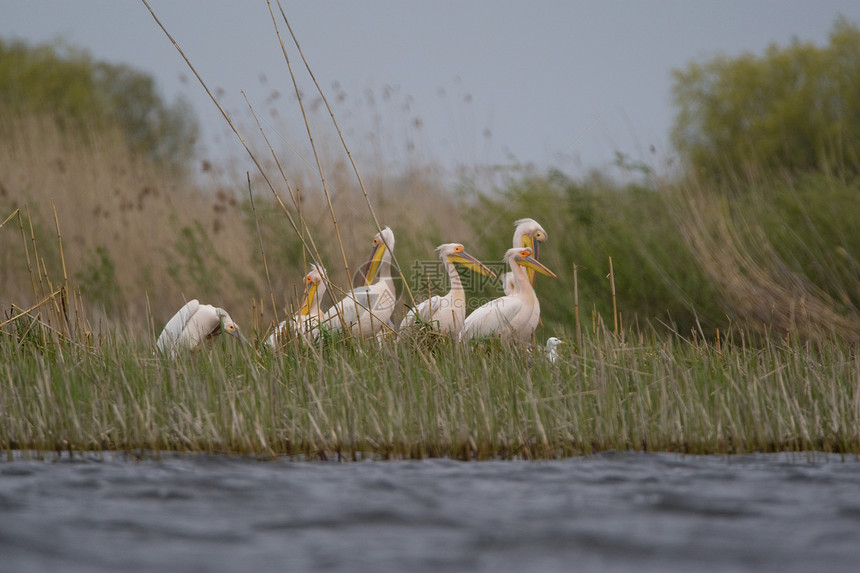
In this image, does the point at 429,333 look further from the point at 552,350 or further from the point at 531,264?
the point at 531,264

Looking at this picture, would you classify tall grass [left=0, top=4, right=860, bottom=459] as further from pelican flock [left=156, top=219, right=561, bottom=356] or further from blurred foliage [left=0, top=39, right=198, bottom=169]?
blurred foliage [left=0, top=39, right=198, bottom=169]

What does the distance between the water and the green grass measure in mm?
143

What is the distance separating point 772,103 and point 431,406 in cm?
1812

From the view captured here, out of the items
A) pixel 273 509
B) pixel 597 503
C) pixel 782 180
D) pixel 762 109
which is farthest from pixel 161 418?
pixel 762 109

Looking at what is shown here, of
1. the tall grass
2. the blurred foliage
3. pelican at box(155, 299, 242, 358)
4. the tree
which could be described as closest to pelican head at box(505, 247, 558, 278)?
the tall grass

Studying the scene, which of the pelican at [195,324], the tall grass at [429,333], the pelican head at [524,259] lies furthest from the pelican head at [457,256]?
the pelican at [195,324]

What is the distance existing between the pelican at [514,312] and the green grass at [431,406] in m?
0.83

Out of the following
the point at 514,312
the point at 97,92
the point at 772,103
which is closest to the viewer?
the point at 514,312

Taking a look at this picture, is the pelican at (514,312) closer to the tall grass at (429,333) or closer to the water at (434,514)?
the tall grass at (429,333)

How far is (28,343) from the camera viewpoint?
17.4ft

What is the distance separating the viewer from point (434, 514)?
9.97ft

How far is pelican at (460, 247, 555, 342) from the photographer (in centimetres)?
557

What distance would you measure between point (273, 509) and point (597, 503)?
1087 millimetres

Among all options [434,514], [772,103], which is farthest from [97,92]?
[434,514]
